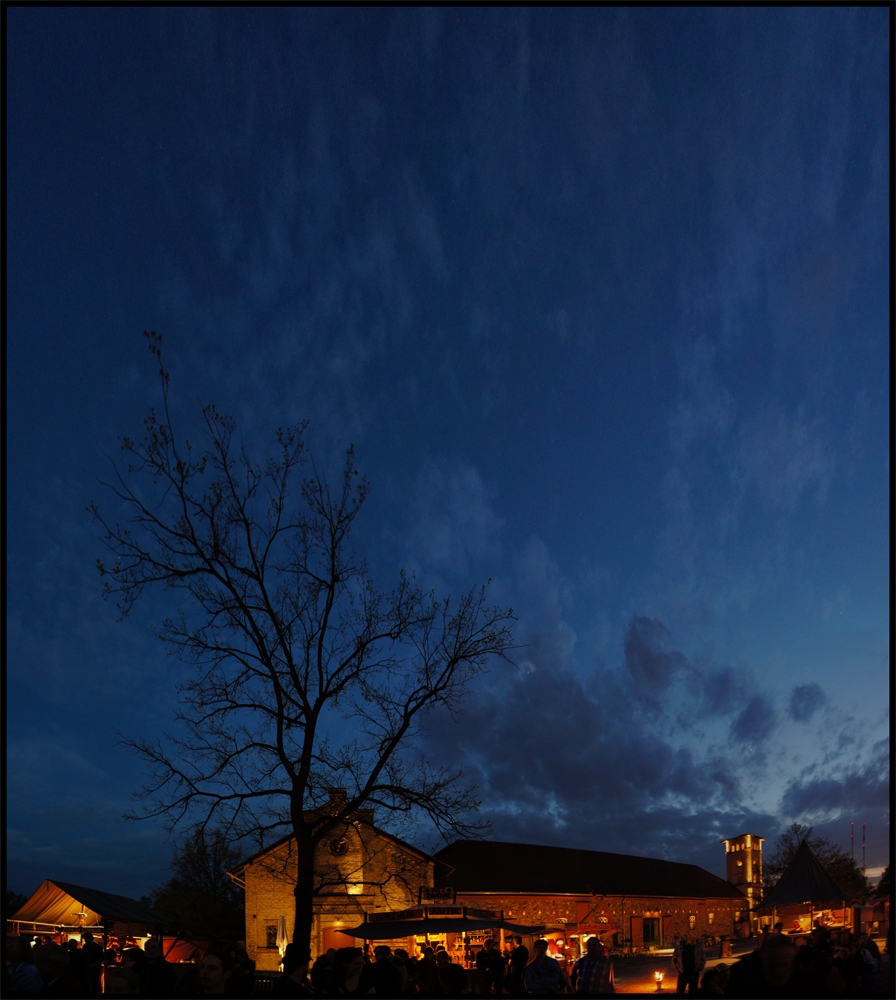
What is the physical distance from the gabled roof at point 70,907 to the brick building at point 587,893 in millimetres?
16098

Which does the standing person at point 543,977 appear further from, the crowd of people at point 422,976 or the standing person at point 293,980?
the standing person at point 293,980

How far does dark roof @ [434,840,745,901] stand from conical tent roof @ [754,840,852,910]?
12.7m

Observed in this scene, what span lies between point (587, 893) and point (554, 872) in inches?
106

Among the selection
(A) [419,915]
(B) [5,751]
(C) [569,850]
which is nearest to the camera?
(B) [5,751]

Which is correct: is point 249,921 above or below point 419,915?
below

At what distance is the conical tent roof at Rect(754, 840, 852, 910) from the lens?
87.8 ft

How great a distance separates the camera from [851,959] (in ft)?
54.0

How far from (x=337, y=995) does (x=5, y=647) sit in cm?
417

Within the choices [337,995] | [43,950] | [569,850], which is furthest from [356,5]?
[569,850]

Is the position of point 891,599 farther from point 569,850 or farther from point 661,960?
point 569,850

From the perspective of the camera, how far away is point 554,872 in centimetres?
4144

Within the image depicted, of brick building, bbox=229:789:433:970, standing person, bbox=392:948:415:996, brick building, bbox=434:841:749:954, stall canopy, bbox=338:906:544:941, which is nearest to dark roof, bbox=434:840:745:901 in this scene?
brick building, bbox=434:841:749:954

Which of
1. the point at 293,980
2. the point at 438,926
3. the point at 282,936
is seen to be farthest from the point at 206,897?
the point at 293,980

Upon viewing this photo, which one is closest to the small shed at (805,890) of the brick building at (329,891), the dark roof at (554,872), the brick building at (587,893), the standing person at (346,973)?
the brick building at (587,893)
